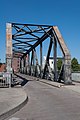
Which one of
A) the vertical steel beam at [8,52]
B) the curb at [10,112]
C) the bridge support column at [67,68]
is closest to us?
the curb at [10,112]

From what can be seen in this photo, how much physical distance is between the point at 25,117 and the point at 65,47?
20.5 meters

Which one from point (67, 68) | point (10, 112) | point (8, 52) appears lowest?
point (10, 112)

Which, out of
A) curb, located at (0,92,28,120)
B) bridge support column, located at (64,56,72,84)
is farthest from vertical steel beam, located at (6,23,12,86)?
curb, located at (0,92,28,120)

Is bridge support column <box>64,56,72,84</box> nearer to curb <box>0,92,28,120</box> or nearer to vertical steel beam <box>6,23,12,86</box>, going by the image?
vertical steel beam <box>6,23,12,86</box>

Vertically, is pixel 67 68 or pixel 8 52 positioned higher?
pixel 8 52

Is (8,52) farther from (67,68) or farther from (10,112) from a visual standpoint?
(10,112)

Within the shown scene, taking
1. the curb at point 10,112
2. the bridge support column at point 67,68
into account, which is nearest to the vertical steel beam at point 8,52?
the bridge support column at point 67,68

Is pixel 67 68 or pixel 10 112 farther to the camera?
pixel 67 68

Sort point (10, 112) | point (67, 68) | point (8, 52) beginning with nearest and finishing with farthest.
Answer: point (10, 112)
point (8, 52)
point (67, 68)

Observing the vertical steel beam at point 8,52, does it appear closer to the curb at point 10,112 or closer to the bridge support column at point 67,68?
the bridge support column at point 67,68

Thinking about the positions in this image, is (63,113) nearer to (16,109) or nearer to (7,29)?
(16,109)

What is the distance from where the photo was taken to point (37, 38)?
4694cm

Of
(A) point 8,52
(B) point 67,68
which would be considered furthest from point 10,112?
(B) point 67,68

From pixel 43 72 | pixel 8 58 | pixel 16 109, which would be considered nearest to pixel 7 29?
pixel 8 58
